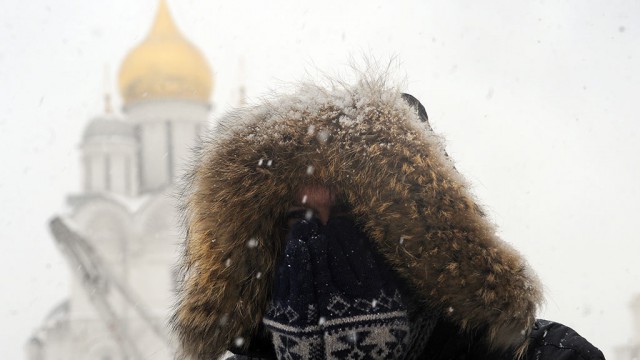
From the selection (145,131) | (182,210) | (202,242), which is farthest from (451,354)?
(145,131)

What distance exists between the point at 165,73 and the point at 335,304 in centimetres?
2330

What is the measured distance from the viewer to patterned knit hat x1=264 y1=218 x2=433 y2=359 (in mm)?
1198

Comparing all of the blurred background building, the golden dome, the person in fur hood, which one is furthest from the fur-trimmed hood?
the golden dome

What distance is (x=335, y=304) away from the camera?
4.00 feet

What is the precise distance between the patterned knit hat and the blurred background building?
72.2 ft

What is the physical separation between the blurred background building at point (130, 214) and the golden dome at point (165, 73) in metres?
0.03

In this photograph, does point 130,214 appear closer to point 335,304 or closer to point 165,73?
point 165,73

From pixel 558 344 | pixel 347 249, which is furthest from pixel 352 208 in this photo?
pixel 558 344

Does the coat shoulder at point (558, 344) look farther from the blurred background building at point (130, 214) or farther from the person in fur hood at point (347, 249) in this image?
the blurred background building at point (130, 214)

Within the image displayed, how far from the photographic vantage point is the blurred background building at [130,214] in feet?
75.4

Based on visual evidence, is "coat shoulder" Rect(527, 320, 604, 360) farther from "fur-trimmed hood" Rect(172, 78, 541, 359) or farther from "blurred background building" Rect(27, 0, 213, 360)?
"blurred background building" Rect(27, 0, 213, 360)

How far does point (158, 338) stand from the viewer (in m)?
22.5

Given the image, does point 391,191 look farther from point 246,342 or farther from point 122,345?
point 122,345

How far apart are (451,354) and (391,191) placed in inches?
10.6
